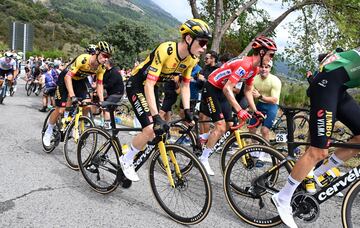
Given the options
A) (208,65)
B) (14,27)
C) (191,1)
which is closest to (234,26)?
(191,1)

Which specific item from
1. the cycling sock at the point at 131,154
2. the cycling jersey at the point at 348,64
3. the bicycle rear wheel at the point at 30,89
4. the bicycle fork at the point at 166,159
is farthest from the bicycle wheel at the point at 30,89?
the cycling jersey at the point at 348,64

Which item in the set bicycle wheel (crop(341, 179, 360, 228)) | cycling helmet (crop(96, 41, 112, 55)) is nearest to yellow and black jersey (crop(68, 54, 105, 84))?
cycling helmet (crop(96, 41, 112, 55))

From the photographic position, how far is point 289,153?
3.71 metres

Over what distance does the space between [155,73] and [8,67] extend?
36.5ft

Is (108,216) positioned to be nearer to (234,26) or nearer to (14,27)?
(234,26)

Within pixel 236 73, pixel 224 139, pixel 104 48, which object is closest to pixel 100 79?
pixel 104 48

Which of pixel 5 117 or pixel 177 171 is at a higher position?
pixel 177 171

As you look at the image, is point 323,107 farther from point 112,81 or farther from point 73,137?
point 112,81

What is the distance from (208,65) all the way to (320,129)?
A: 16.3 ft

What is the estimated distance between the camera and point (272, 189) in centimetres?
380

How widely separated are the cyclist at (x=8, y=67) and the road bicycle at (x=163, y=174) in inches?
389

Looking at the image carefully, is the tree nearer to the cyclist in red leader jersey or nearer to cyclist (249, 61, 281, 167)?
cyclist (249, 61, 281, 167)

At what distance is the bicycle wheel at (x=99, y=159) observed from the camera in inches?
172

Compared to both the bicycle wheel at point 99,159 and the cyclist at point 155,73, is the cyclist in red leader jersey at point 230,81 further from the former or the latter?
the bicycle wheel at point 99,159
